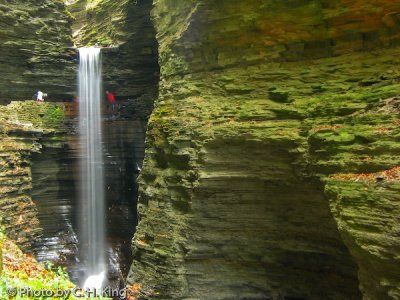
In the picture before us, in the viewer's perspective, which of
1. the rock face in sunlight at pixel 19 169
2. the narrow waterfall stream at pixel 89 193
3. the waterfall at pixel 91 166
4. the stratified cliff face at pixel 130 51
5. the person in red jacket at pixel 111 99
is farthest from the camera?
the person in red jacket at pixel 111 99

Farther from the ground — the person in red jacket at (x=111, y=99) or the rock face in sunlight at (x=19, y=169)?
the person in red jacket at (x=111, y=99)

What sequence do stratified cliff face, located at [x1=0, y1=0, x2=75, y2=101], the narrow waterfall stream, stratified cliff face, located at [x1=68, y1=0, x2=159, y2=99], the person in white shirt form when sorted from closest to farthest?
the narrow waterfall stream
stratified cliff face, located at [x1=0, y1=0, x2=75, y2=101]
the person in white shirt
stratified cliff face, located at [x1=68, y1=0, x2=159, y2=99]

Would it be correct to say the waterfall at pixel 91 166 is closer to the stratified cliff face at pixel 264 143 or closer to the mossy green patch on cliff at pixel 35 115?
the mossy green patch on cliff at pixel 35 115

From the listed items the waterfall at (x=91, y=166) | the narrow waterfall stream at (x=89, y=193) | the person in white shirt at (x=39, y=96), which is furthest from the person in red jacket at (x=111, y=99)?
the person in white shirt at (x=39, y=96)

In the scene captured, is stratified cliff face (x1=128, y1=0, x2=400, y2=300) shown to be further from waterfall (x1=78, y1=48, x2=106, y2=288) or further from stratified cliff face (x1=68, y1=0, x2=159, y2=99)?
stratified cliff face (x1=68, y1=0, x2=159, y2=99)

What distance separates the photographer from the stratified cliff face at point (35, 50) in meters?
20.7

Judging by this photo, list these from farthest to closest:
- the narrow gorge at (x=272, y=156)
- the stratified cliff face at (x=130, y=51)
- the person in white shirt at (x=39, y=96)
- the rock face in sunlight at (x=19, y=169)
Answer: the stratified cliff face at (x=130, y=51) < the person in white shirt at (x=39, y=96) < the rock face in sunlight at (x=19, y=169) < the narrow gorge at (x=272, y=156)

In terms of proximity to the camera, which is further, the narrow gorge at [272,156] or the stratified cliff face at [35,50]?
the stratified cliff face at [35,50]

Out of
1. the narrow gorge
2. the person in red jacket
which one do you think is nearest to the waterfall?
the person in red jacket

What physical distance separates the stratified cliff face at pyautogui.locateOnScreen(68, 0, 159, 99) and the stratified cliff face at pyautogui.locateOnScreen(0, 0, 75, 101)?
2348 mm

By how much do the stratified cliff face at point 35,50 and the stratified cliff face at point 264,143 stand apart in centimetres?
1178

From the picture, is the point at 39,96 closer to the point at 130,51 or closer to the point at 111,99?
the point at 111,99

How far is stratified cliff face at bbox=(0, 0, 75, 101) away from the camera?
68.0 feet

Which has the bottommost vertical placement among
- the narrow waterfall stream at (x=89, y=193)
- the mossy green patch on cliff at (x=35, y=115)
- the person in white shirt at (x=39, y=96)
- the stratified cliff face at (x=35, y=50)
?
the narrow waterfall stream at (x=89, y=193)
